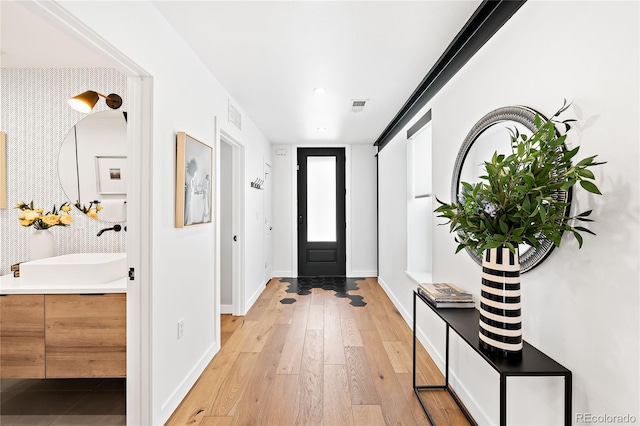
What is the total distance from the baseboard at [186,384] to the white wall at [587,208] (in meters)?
1.88

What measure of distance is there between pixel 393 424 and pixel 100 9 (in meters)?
2.60

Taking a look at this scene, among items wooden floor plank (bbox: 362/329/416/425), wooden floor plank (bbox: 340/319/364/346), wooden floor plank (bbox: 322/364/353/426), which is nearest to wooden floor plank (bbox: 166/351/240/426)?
wooden floor plank (bbox: 322/364/353/426)

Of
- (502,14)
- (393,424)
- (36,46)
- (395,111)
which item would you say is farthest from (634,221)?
(36,46)

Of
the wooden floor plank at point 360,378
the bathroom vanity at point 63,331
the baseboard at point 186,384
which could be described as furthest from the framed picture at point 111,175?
the wooden floor plank at point 360,378

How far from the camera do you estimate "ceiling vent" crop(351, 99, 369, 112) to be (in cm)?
334

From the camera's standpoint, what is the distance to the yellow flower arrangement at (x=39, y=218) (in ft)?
7.41

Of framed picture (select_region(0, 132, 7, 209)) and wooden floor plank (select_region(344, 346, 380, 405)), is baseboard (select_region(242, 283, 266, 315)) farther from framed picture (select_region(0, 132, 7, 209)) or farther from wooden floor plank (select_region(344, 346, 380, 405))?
framed picture (select_region(0, 132, 7, 209))

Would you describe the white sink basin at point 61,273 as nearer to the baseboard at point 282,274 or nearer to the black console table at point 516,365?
the black console table at point 516,365

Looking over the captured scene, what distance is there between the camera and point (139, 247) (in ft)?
5.75

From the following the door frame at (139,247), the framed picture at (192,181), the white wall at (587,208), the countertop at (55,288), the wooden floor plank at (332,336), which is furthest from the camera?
the wooden floor plank at (332,336)

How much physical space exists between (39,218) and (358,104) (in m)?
3.00

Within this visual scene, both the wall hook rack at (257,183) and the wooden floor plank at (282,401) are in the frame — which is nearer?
the wooden floor plank at (282,401)

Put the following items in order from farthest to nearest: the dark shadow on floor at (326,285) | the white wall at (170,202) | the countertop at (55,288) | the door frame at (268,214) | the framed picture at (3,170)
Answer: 1. the door frame at (268,214)
2. the dark shadow on floor at (326,285)
3. the framed picture at (3,170)
4. the countertop at (55,288)
5. the white wall at (170,202)

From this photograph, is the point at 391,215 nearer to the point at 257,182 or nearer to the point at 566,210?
the point at 257,182
